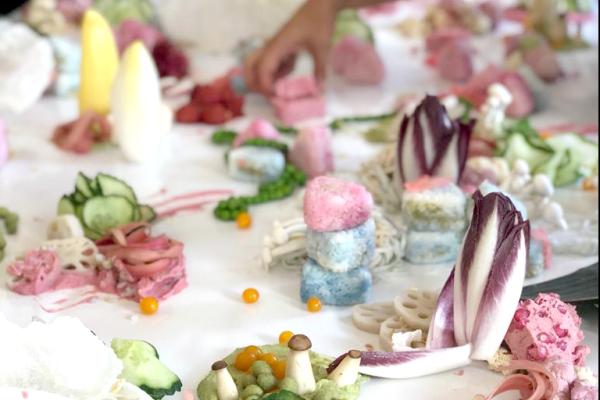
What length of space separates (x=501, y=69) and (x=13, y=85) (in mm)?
748

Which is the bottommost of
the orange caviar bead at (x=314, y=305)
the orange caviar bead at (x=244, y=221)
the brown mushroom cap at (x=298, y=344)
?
the orange caviar bead at (x=314, y=305)

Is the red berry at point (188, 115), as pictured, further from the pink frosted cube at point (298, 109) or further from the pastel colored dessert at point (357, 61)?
the pastel colored dessert at point (357, 61)

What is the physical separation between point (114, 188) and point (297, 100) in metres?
0.43

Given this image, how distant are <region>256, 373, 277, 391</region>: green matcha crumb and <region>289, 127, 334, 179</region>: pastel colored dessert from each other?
50 cm

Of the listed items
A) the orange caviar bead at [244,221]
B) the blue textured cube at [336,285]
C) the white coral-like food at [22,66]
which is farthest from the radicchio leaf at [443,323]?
the white coral-like food at [22,66]

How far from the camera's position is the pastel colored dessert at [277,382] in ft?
2.40

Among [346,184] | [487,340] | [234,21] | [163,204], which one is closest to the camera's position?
[487,340]

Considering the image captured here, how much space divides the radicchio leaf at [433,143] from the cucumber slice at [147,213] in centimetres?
30

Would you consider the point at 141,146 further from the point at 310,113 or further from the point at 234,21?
the point at 234,21

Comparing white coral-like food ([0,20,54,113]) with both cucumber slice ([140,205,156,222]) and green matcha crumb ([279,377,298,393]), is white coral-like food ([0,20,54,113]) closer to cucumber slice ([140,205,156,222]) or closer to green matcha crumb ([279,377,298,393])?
cucumber slice ([140,205,156,222])

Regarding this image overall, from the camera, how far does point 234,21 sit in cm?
170

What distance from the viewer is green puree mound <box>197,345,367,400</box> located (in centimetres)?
73

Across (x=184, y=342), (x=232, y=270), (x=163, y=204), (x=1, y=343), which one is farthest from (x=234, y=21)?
(x=1, y=343)

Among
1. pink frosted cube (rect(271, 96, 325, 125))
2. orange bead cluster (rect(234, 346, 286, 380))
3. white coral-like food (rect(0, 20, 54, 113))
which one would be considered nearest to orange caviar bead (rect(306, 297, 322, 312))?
orange bead cluster (rect(234, 346, 286, 380))
